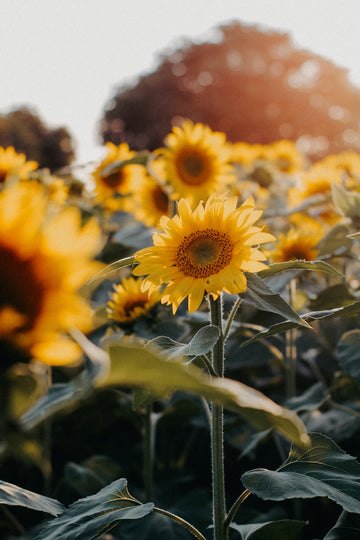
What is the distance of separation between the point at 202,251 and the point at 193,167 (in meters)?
1.55

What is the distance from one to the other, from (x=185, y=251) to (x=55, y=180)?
60.6 inches

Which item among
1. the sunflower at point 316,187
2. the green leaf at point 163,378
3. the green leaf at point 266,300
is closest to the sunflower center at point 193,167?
the sunflower at point 316,187

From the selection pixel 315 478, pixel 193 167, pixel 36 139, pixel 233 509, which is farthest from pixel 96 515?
pixel 36 139

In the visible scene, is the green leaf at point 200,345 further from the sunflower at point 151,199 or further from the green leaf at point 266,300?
the sunflower at point 151,199

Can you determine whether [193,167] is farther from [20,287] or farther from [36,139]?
[36,139]

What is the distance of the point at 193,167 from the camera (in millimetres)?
2455

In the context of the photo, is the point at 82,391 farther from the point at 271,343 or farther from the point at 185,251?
the point at 271,343

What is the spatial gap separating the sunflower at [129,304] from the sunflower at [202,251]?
0.45 metres

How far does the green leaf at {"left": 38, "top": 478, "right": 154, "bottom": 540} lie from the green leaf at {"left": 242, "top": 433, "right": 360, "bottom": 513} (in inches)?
7.1

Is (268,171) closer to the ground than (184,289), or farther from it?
farther from it

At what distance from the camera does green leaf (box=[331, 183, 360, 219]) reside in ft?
4.74

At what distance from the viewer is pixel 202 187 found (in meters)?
2.38

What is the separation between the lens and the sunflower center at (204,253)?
0.95 meters

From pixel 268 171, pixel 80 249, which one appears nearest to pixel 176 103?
pixel 268 171
